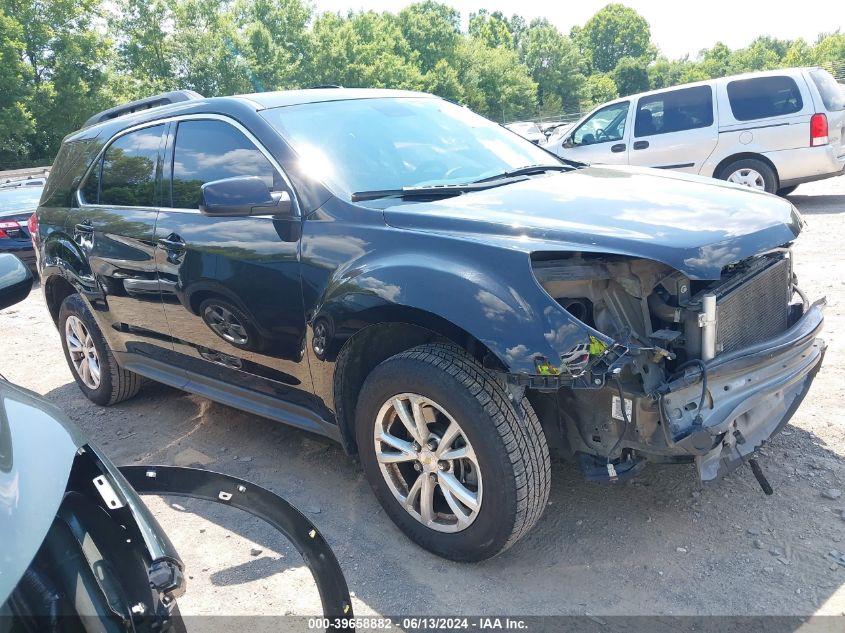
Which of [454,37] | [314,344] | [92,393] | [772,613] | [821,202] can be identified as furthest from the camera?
[454,37]

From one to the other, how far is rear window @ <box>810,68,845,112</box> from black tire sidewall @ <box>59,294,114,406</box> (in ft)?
29.3

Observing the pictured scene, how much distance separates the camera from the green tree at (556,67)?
84.8 metres

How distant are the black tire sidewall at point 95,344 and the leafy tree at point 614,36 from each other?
121m

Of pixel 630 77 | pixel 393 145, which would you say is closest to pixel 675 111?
pixel 393 145

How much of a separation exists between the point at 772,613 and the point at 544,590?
779mm

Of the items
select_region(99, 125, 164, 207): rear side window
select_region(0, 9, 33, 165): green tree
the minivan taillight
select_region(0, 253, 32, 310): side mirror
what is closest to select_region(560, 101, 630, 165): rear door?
the minivan taillight

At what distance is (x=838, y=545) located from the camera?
282cm

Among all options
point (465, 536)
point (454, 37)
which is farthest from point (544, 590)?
point (454, 37)

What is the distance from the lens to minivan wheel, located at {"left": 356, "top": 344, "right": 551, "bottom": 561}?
2.64 metres

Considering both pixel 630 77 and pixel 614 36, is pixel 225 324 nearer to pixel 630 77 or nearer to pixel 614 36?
pixel 630 77

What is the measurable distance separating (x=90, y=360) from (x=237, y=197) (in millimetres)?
2672

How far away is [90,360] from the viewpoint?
16.8 ft

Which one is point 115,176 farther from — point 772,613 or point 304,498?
point 772,613

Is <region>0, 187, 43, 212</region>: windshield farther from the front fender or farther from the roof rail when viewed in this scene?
the front fender
